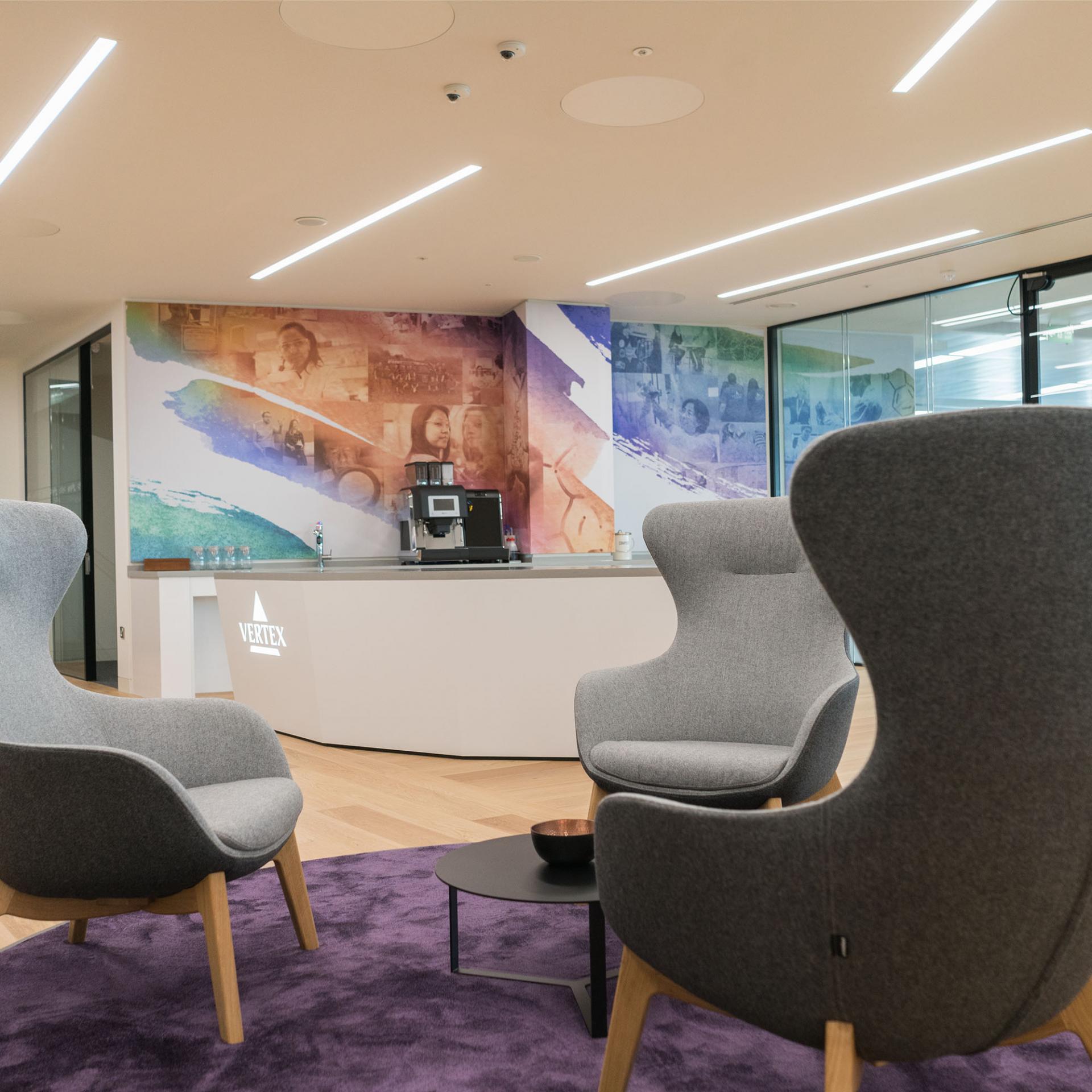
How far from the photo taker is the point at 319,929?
2828 mm

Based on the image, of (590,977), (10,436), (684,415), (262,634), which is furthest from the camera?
(10,436)

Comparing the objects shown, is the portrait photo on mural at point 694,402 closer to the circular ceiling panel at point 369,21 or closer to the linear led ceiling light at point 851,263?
the linear led ceiling light at point 851,263

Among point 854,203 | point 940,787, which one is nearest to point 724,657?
point 940,787

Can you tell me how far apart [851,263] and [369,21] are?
447 cm

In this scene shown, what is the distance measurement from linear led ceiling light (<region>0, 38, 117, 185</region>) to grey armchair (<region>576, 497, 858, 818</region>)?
2553 millimetres

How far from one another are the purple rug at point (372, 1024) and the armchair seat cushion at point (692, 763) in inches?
16.2

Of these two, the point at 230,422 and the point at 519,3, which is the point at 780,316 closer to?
the point at 230,422

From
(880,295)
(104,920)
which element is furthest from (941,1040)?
(880,295)

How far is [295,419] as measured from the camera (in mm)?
8211

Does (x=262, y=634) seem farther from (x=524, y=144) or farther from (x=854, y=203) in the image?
(x=854, y=203)

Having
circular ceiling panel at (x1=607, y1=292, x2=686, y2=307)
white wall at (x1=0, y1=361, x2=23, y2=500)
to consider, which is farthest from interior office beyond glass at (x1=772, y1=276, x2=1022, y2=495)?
white wall at (x1=0, y1=361, x2=23, y2=500)

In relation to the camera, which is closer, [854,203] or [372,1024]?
[372,1024]

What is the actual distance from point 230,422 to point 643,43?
193 inches

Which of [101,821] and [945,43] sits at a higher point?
[945,43]
